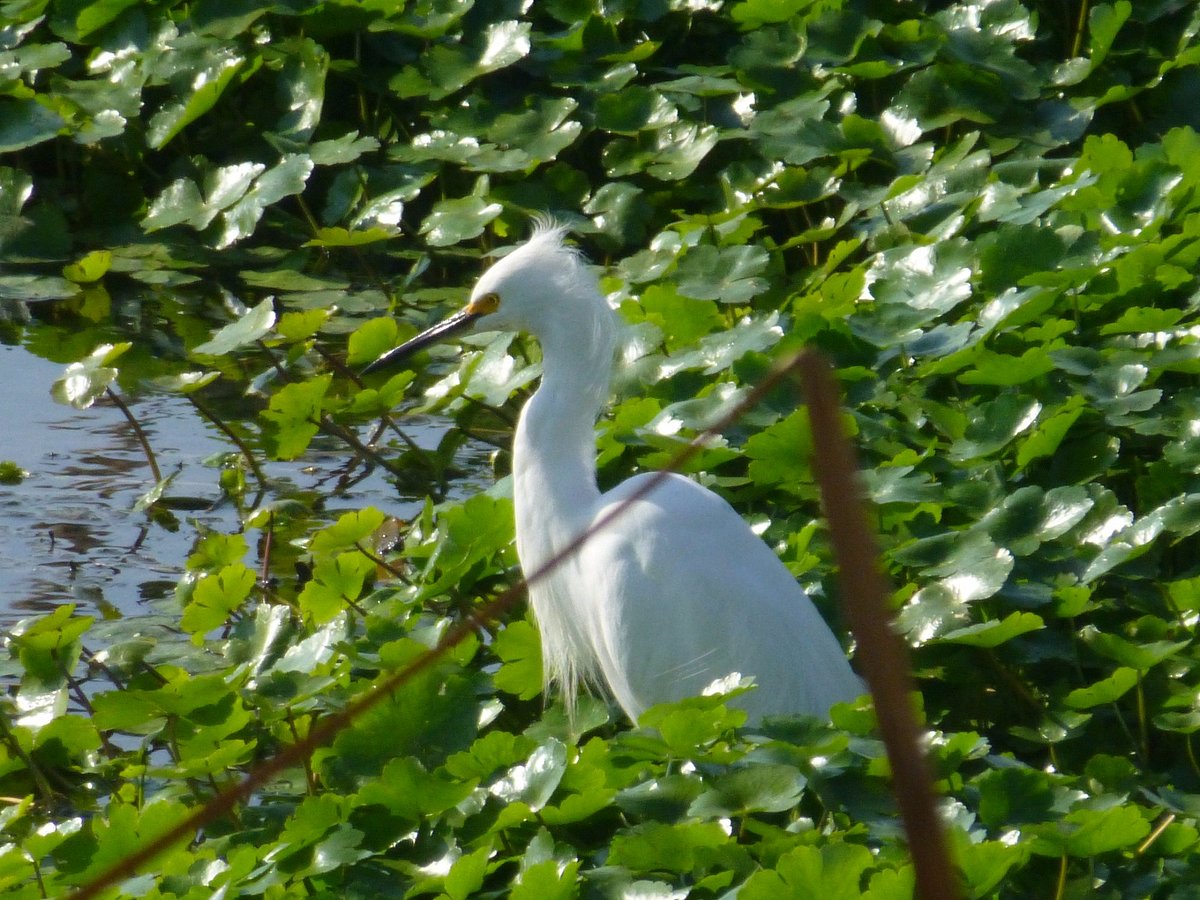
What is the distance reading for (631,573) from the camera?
260 centimetres

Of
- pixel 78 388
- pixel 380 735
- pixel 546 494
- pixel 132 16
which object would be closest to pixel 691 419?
pixel 546 494

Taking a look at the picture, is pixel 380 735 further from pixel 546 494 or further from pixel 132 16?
pixel 132 16

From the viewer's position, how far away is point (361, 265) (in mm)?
4844

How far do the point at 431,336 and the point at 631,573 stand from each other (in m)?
0.74

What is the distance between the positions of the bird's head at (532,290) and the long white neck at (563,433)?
0.02 metres

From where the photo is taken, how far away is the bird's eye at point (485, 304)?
9.60ft

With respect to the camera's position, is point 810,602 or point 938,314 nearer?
point 810,602

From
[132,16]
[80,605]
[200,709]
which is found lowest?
[80,605]

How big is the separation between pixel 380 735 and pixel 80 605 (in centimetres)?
132

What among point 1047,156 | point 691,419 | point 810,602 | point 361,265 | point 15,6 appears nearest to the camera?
point 810,602

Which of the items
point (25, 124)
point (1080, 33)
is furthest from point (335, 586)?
point (1080, 33)

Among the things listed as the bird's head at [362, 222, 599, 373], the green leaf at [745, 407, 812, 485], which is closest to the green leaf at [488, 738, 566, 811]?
the green leaf at [745, 407, 812, 485]

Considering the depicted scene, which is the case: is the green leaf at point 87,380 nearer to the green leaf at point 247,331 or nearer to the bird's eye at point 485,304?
the green leaf at point 247,331

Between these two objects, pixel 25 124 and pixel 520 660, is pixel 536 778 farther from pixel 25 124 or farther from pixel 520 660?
pixel 25 124
